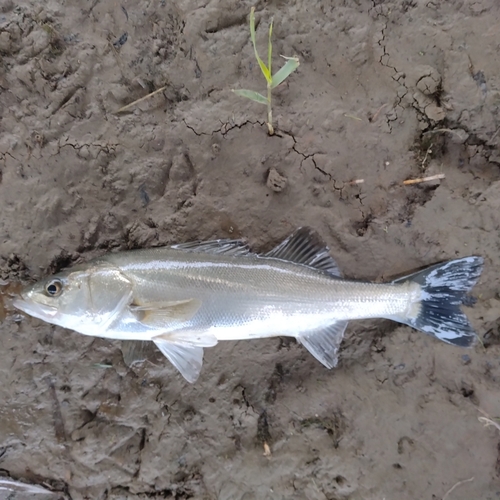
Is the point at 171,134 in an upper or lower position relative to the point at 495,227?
upper

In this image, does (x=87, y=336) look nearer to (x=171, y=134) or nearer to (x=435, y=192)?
(x=171, y=134)

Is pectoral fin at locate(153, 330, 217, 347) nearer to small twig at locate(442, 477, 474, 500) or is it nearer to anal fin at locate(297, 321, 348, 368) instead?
anal fin at locate(297, 321, 348, 368)

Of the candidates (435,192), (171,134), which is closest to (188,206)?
(171,134)

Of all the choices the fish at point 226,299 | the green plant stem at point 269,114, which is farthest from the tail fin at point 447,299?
the green plant stem at point 269,114

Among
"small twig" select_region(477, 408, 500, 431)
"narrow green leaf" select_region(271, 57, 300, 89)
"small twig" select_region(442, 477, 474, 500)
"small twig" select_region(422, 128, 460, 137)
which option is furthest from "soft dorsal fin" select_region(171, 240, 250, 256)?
"small twig" select_region(442, 477, 474, 500)

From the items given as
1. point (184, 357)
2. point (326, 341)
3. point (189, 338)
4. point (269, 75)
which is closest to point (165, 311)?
point (189, 338)

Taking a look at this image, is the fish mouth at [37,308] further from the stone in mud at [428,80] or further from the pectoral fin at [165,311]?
the stone in mud at [428,80]
